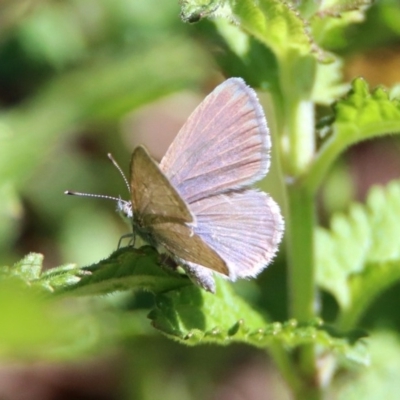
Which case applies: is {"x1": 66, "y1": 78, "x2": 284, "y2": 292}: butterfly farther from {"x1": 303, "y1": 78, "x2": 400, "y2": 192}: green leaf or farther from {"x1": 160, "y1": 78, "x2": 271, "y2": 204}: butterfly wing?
{"x1": 303, "y1": 78, "x2": 400, "y2": 192}: green leaf

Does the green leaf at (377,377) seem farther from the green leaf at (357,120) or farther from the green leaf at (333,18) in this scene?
the green leaf at (333,18)

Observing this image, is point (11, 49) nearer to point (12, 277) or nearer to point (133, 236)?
point (133, 236)

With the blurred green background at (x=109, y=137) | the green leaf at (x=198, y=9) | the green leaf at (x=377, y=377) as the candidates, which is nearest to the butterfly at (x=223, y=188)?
the green leaf at (x=198, y=9)

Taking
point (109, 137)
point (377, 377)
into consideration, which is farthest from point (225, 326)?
point (109, 137)

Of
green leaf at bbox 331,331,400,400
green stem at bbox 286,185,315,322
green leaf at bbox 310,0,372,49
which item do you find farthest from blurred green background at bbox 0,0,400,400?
green leaf at bbox 310,0,372,49

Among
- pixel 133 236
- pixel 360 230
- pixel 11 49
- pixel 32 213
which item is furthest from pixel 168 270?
pixel 11 49

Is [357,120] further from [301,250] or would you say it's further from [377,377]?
[377,377]

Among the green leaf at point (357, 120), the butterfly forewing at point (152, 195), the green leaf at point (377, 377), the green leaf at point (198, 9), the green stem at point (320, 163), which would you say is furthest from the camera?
the green leaf at point (377, 377)
